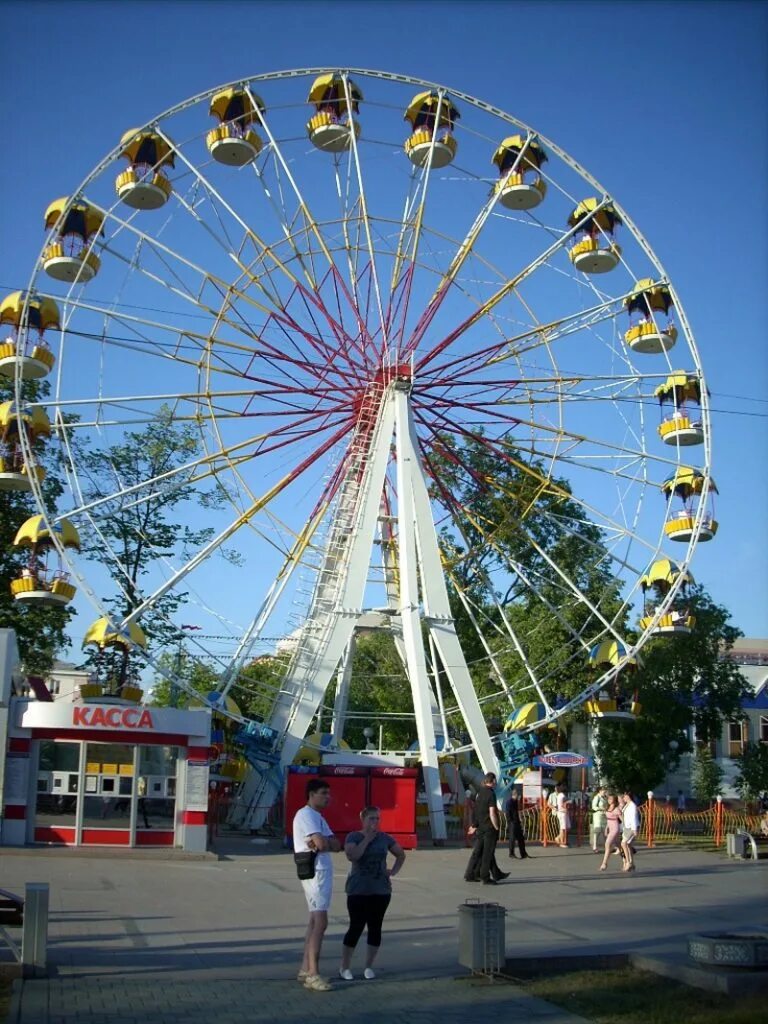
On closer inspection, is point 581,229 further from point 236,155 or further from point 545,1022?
point 545,1022

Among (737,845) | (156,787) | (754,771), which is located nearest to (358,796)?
(156,787)

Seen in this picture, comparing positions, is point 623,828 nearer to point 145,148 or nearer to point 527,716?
point 527,716

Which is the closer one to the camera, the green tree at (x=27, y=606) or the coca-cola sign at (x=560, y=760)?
the coca-cola sign at (x=560, y=760)

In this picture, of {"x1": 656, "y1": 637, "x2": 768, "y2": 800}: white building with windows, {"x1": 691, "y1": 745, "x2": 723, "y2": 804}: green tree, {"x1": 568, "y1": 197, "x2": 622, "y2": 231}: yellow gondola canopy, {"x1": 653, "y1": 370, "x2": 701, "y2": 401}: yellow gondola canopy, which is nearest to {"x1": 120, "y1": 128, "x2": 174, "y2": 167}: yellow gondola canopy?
{"x1": 568, "y1": 197, "x2": 622, "y2": 231}: yellow gondola canopy

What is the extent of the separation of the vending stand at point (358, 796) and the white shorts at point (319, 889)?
16391 mm

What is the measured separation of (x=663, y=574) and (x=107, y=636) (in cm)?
1348

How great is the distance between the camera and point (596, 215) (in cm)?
3019

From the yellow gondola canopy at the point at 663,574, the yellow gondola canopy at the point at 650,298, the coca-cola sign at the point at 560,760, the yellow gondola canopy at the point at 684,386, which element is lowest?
the coca-cola sign at the point at 560,760

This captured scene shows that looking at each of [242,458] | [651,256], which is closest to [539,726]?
[242,458]

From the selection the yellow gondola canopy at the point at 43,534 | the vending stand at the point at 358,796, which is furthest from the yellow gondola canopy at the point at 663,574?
the yellow gondola canopy at the point at 43,534

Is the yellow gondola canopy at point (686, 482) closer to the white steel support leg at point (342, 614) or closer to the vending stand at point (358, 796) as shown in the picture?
the white steel support leg at point (342, 614)

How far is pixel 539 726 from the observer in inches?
1190

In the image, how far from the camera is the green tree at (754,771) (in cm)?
5097

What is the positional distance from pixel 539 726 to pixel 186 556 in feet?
48.9
